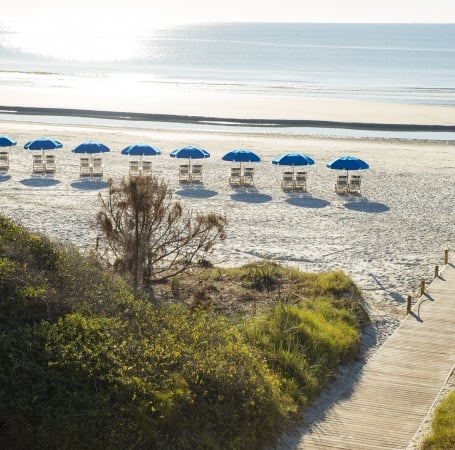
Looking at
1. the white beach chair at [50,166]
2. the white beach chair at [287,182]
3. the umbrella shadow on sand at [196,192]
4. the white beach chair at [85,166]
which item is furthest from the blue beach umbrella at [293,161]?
the white beach chair at [50,166]

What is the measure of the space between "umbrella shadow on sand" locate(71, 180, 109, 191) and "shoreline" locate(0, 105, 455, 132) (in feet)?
74.1

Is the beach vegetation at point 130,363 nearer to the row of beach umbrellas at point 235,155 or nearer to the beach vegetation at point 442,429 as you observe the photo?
the beach vegetation at point 442,429

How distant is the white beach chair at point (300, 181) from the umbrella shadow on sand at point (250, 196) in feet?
4.61

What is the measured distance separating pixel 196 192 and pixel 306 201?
3372 mm

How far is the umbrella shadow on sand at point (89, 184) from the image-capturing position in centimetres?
2538

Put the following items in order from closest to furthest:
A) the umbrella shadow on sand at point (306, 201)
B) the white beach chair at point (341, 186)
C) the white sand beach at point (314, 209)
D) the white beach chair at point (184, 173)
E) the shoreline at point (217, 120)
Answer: the white sand beach at point (314, 209), the umbrella shadow on sand at point (306, 201), the white beach chair at point (341, 186), the white beach chair at point (184, 173), the shoreline at point (217, 120)

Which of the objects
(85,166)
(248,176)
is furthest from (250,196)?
(85,166)

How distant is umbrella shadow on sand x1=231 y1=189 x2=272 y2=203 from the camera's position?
24.4 meters

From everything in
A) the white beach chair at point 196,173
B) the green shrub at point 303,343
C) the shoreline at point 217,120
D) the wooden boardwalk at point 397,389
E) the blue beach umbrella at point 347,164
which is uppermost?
the shoreline at point 217,120

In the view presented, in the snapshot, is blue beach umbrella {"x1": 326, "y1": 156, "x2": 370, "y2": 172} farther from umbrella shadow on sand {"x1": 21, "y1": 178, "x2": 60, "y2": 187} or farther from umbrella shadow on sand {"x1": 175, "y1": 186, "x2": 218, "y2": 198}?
umbrella shadow on sand {"x1": 21, "y1": 178, "x2": 60, "y2": 187}

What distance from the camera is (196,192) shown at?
25094mm

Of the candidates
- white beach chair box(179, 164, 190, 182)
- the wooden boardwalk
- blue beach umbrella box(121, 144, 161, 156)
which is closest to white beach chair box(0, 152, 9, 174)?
blue beach umbrella box(121, 144, 161, 156)

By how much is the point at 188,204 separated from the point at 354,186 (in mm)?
5627

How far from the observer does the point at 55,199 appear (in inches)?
929
